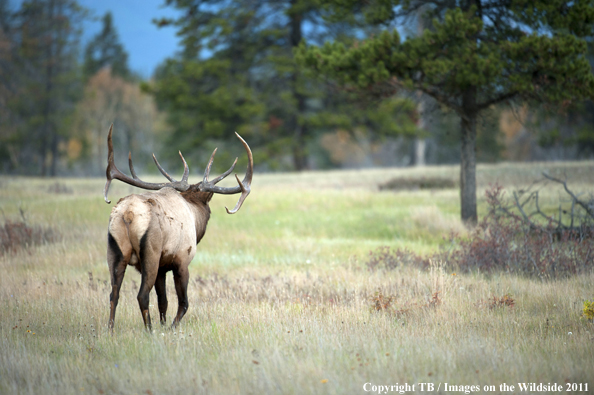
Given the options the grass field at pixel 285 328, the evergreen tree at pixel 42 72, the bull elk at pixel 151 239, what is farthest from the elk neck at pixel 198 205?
the evergreen tree at pixel 42 72

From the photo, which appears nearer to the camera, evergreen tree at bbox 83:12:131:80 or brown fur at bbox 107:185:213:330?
brown fur at bbox 107:185:213:330

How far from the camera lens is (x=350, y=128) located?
27.1 meters

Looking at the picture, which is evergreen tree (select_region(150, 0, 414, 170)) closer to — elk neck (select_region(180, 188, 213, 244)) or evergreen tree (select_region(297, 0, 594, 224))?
evergreen tree (select_region(297, 0, 594, 224))

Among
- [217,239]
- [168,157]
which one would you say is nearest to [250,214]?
[217,239]

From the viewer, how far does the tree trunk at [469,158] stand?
1091 cm

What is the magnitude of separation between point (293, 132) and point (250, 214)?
15573mm

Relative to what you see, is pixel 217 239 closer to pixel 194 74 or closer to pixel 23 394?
pixel 23 394

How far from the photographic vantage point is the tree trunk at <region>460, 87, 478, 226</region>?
10.9 m

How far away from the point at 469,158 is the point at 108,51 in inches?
1992

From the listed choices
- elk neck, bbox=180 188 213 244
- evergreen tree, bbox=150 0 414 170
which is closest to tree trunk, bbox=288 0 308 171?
evergreen tree, bbox=150 0 414 170

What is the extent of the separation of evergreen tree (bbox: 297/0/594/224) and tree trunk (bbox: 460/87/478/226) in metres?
0.02

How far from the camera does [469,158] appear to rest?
35.9ft

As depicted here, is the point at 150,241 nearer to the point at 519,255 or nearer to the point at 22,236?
the point at 519,255

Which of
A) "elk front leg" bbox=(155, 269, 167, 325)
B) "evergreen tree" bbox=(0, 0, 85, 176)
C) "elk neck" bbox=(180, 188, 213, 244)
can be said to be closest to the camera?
"elk front leg" bbox=(155, 269, 167, 325)
